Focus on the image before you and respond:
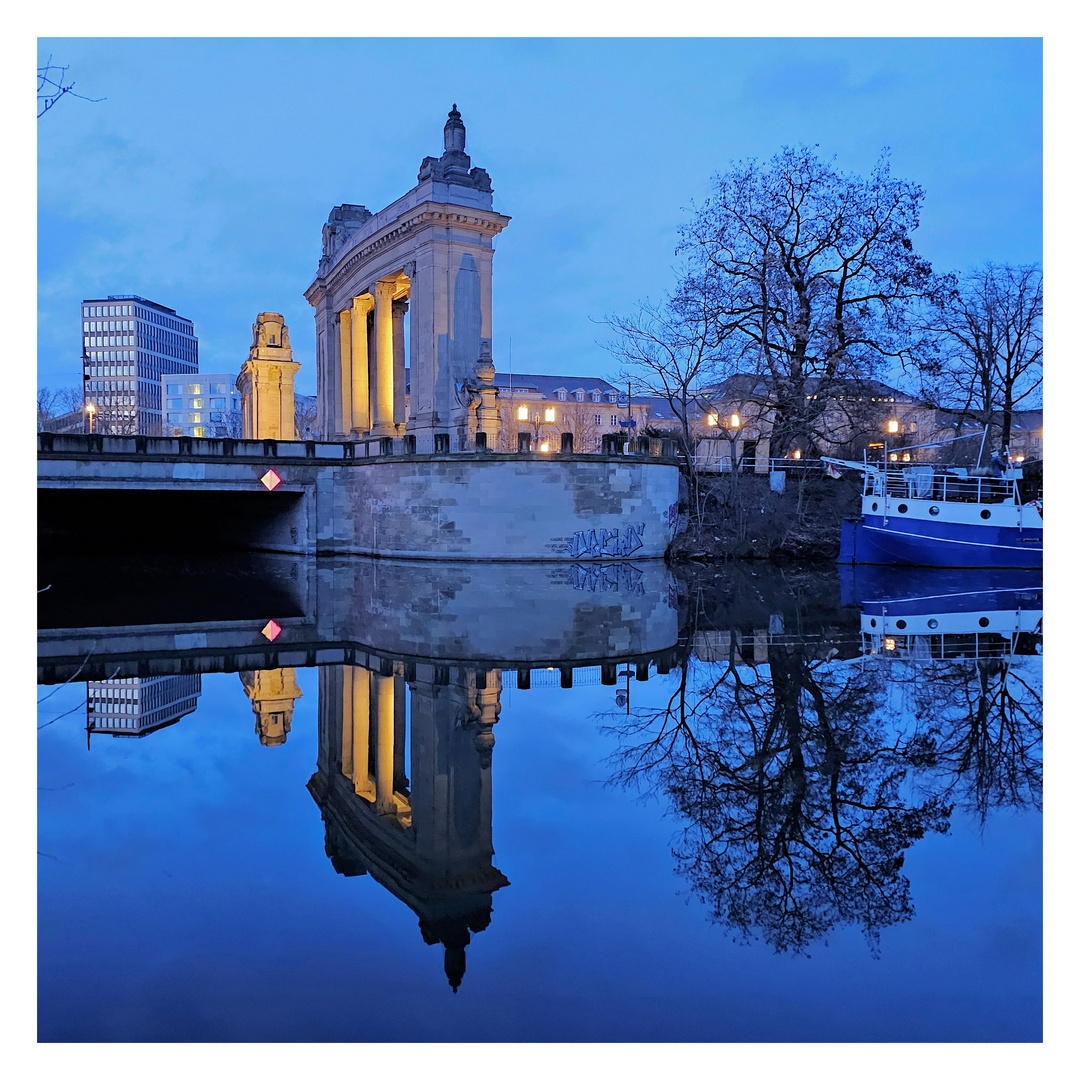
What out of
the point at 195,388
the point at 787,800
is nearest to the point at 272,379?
the point at 787,800

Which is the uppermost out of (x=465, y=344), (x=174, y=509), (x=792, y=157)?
(x=792, y=157)

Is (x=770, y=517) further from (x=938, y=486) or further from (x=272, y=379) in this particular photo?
(x=272, y=379)

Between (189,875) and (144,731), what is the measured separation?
3978mm

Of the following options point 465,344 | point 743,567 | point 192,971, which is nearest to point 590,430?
point 465,344

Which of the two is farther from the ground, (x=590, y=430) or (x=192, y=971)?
(x=590, y=430)

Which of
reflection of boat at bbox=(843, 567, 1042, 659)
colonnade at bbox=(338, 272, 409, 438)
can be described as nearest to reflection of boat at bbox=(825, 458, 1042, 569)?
reflection of boat at bbox=(843, 567, 1042, 659)

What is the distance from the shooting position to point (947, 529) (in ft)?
103

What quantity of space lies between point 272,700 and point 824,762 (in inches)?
249

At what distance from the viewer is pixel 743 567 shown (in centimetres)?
3178

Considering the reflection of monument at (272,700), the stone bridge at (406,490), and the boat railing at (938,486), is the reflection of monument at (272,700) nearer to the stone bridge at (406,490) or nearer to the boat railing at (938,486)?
the stone bridge at (406,490)

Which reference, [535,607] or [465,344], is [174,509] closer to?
[465,344]

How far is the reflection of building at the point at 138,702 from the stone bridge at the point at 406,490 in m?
18.2

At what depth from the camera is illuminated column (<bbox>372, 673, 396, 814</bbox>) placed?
7.18m

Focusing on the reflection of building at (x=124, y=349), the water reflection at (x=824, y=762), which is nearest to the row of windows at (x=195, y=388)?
the reflection of building at (x=124, y=349)
